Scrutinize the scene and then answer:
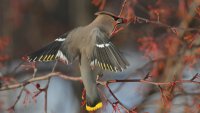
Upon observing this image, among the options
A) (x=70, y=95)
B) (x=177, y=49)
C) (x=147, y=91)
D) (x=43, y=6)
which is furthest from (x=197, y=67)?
(x=43, y=6)

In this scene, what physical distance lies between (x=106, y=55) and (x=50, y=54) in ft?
1.20

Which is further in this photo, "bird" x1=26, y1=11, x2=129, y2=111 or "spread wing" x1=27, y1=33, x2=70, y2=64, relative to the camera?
"spread wing" x1=27, y1=33, x2=70, y2=64

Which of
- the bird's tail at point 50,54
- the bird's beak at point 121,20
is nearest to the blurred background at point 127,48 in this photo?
the bird's beak at point 121,20

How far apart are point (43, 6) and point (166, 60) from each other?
584 centimetres

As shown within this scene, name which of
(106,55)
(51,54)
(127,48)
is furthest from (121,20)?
(127,48)

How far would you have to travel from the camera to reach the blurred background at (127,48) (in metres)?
4.06

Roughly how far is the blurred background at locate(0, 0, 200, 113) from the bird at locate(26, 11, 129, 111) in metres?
0.12

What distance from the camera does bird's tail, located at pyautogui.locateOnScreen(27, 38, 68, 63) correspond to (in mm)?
3641

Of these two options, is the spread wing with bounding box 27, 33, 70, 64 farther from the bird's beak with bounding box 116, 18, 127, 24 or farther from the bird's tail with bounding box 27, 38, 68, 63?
the bird's beak with bounding box 116, 18, 127, 24

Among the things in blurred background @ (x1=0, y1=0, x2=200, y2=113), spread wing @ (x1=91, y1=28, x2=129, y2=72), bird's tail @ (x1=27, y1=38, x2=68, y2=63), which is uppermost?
bird's tail @ (x1=27, y1=38, x2=68, y2=63)

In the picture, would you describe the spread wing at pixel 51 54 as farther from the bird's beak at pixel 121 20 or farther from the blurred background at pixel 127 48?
the bird's beak at pixel 121 20

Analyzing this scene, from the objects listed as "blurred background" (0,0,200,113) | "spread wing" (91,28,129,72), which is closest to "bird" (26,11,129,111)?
"spread wing" (91,28,129,72)

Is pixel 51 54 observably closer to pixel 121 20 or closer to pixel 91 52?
pixel 91 52

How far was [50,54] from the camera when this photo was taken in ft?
A: 12.1
